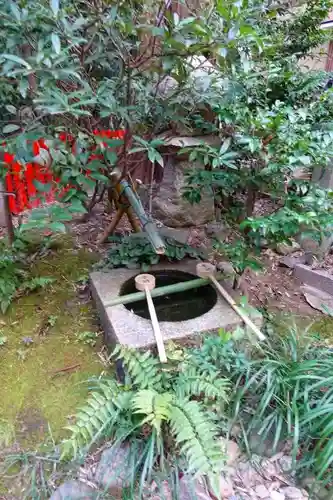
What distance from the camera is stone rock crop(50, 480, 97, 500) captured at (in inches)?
57.4

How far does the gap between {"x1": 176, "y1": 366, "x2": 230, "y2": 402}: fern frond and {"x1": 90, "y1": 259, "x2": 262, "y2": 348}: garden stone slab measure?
238 millimetres

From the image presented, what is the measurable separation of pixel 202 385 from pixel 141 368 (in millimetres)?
286

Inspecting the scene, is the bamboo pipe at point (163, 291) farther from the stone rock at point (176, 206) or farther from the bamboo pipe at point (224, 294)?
the stone rock at point (176, 206)

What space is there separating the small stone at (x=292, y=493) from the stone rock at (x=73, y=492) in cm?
79

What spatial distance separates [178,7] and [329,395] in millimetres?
2481

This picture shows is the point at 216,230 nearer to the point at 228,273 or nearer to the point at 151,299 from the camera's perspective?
the point at 228,273

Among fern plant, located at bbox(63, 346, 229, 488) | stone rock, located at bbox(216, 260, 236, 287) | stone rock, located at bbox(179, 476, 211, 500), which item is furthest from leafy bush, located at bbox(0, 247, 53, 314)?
stone rock, located at bbox(179, 476, 211, 500)

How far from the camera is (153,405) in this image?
1.53 meters

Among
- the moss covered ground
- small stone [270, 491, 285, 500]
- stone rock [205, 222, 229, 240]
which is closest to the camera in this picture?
small stone [270, 491, 285, 500]

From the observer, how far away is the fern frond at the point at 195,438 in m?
1.35

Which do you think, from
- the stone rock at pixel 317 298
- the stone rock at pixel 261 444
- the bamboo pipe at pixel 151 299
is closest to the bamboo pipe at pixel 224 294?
the bamboo pipe at pixel 151 299

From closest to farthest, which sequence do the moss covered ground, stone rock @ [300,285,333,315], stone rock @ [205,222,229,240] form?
the moss covered ground
stone rock @ [300,285,333,315]
stone rock @ [205,222,229,240]

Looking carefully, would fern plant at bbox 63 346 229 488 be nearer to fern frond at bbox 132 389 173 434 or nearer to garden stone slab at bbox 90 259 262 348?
fern frond at bbox 132 389 173 434

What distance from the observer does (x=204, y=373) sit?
1722 mm
